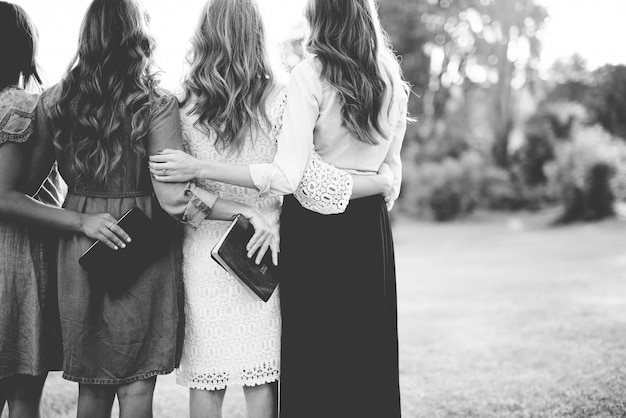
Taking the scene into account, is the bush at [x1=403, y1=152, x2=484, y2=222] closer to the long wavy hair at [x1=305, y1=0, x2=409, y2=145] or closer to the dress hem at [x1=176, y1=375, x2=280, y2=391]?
the long wavy hair at [x1=305, y1=0, x2=409, y2=145]

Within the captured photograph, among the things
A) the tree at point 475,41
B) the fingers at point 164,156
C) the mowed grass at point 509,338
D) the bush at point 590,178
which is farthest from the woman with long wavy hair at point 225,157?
the tree at point 475,41

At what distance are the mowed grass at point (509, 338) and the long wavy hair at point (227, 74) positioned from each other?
8.58ft

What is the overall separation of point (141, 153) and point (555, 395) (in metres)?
3.57

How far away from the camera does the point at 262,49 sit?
Answer: 2787 mm

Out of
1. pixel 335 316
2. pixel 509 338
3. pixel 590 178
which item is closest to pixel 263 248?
pixel 335 316

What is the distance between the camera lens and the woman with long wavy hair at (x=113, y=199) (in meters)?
2.57

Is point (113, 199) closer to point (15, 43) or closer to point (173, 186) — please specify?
point (173, 186)

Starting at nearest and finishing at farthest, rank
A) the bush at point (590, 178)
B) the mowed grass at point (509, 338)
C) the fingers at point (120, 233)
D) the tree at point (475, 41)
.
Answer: the fingers at point (120, 233) < the mowed grass at point (509, 338) < the bush at point (590, 178) < the tree at point (475, 41)

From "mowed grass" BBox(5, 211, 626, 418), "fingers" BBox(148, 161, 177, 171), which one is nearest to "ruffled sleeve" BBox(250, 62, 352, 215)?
"fingers" BBox(148, 161, 177, 171)

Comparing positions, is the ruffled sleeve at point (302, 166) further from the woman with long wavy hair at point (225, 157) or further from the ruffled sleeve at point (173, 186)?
the ruffled sleeve at point (173, 186)

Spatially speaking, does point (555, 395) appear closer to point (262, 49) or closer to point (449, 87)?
point (262, 49)

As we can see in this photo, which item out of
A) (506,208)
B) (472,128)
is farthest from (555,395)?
(472,128)

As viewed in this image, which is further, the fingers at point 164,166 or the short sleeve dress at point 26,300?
the short sleeve dress at point 26,300

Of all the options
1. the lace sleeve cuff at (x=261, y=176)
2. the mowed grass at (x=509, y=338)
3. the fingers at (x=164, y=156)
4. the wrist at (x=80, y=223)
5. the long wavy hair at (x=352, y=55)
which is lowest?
the mowed grass at (x=509, y=338)
